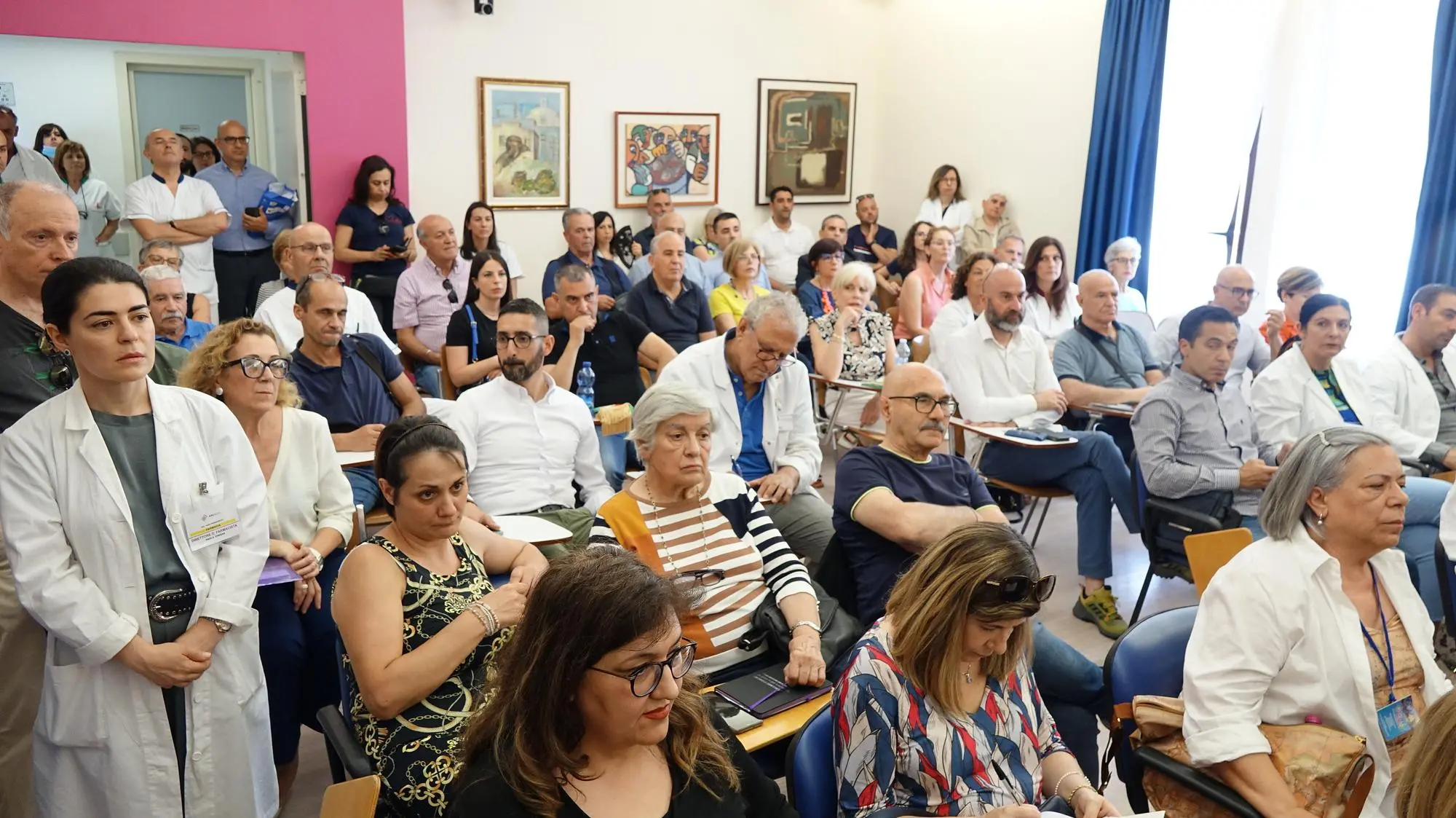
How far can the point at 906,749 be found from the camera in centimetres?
210

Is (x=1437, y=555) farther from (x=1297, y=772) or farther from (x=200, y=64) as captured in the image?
(x=200, y=64)

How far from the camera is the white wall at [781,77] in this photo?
862 cm

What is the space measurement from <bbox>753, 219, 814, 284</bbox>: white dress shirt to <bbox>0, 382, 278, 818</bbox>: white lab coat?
7.89m

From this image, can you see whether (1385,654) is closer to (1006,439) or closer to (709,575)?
(709,575)

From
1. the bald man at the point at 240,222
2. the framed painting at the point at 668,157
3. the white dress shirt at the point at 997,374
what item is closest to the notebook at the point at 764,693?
the white dress shirt at the point at 997,374

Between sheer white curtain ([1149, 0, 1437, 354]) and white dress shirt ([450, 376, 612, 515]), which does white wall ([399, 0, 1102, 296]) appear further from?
white dress shirt ([450, 376, 612, 515])

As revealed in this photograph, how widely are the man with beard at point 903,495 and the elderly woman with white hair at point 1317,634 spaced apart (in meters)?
0.48

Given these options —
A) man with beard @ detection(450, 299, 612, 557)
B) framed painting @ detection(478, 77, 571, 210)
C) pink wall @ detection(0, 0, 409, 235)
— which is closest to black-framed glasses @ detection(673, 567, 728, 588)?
man with beard @ detection(450, 299, 612, 557)

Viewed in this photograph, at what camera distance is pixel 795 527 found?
4.24 meters

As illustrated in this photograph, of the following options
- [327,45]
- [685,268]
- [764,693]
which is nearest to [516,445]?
[764,693]

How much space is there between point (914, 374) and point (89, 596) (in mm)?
2342

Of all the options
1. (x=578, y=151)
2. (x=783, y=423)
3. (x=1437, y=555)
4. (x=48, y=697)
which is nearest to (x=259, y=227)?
(x=578, y=151)

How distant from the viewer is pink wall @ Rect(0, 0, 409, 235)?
6953mm

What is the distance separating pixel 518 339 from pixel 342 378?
845mm
